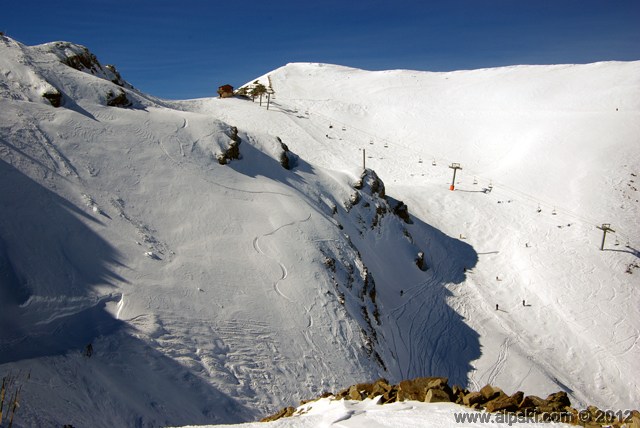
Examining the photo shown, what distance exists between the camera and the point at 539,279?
1168 inches

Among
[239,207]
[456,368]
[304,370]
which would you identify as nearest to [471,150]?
[456,368]

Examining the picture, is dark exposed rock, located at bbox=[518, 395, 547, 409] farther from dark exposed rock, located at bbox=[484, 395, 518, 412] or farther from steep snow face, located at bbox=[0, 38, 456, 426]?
steep snow face, located at bbox=[0, 38, 456, 426]

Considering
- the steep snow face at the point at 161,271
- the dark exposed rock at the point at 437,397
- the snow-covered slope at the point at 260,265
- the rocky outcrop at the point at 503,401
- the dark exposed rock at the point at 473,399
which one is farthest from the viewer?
the snow-covered slope at the point at 260,265

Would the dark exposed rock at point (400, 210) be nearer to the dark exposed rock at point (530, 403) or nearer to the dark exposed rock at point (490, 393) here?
the dark exposed rock at point (490, 393)

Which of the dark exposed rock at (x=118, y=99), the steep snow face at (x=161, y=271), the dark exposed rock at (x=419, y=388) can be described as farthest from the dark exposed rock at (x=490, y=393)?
the dark exposed rock at (x=118, y=99)

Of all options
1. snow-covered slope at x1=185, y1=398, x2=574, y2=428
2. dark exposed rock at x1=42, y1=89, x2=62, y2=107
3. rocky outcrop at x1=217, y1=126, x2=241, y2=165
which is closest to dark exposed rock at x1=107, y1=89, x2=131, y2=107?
dark exposed rock at x1=42, y1=89, x2=62, y2=107

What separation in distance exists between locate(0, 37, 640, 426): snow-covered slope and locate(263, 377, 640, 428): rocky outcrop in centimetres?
506

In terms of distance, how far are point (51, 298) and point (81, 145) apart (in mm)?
8384

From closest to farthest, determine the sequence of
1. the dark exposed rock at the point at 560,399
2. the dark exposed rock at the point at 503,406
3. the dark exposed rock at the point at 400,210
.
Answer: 1. the dark exposed rock at the point at 503,406
2. the dark exposed rock at the point at 560,399
3. the dark exposed rock at the point at 400,210

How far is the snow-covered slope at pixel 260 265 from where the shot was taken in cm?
1271

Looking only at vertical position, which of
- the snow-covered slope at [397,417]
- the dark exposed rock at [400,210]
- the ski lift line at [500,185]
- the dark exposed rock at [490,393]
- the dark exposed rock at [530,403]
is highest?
the ski lift line at [500,185]

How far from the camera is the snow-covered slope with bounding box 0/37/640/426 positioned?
Result: 1271cm

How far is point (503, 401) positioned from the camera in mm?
8438

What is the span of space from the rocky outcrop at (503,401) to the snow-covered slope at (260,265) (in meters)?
5.06
